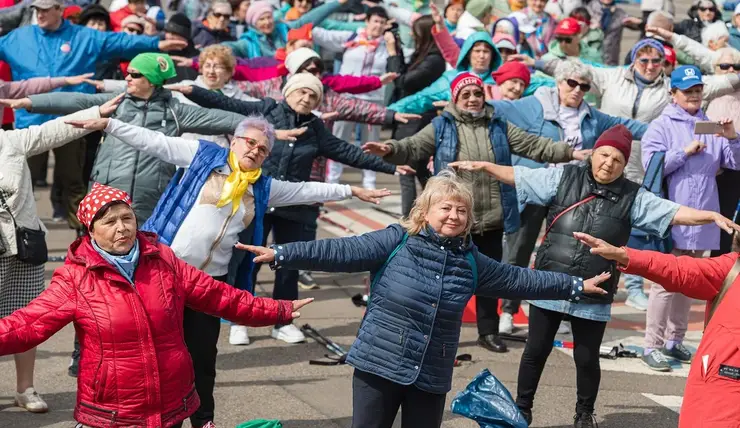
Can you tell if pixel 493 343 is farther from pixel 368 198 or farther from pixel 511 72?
pixel 511 72

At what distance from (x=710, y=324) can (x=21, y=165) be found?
3957mm

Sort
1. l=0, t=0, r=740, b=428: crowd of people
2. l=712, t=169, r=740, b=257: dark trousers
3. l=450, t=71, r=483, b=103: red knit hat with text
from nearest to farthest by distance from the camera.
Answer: l=0, t=0, r=740, b=428: crowd of people, l=450, t=71, r=483, b=103: red knit hat with text, l=712, t=169, r=740, b=257: dark trousers

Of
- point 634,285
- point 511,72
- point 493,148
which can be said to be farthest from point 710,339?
point 634,285

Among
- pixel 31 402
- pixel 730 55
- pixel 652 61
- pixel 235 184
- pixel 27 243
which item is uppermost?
pixel 730 55

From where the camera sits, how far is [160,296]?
5270 mm

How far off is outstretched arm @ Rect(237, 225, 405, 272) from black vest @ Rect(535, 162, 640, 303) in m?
1.68

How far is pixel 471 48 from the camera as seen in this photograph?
9.66 m

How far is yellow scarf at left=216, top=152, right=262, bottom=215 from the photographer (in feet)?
21.5

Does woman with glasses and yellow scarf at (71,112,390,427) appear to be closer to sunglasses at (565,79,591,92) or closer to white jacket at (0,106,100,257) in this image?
white jacket at (0,106,100,257)

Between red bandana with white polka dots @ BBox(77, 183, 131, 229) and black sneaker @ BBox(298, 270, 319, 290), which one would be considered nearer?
red bandana with white polka dots @ BBox(77, 183, 131, 229)

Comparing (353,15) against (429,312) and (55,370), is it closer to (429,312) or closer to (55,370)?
(55,370)

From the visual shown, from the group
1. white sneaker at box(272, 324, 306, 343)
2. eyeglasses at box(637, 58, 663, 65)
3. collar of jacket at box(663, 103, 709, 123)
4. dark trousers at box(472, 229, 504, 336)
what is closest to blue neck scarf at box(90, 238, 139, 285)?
white sneaker at box(272, 324, 306, 343)

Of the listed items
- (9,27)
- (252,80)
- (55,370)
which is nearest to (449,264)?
(55,370)

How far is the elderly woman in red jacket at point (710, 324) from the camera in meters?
5.14
